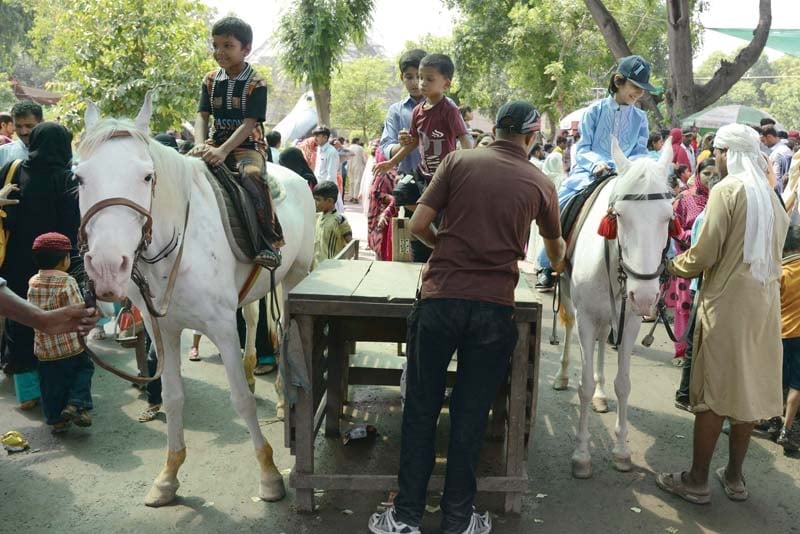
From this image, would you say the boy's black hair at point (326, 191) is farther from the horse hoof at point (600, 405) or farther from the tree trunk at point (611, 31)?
the tree trunk at point (611, 31)

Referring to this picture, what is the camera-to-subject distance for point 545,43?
25.3 m

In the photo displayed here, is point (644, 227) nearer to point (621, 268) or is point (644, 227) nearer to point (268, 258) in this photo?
point (621, 268)

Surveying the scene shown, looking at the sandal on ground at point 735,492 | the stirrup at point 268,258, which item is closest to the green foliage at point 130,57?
the stirrup at point 268,258

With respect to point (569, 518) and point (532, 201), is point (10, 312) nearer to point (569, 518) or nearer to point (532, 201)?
point (532, 201)

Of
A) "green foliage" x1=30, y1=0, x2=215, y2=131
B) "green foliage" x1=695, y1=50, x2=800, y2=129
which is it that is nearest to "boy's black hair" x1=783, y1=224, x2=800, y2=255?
"green foliage" x1=30, y1=0, x2=215, y2=131

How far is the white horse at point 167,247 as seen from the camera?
2914 millimetres

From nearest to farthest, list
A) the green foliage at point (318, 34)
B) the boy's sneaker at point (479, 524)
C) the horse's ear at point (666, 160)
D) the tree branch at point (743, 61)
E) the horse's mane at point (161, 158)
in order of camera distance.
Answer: the horse's mane at point (161, 158) → the boy's sneaker at point (479, 524) → the horse's ear at point (666, 160) → the tree branch at point (743, 61) → the green foliage at point (318, 34)

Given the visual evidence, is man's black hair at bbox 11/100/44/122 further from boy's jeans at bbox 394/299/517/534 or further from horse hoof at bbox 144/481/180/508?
boy's jeans at bbox 394/299/517/534

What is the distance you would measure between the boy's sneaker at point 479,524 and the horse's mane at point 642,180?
201 cm

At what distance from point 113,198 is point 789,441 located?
4.76 m

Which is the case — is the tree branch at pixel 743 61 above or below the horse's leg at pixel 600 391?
above

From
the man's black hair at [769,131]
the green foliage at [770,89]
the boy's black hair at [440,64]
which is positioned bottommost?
the man's black hair at [769,131]

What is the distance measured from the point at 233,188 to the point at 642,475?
3294mm

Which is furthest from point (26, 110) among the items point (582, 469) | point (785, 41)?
point (785, 41)
